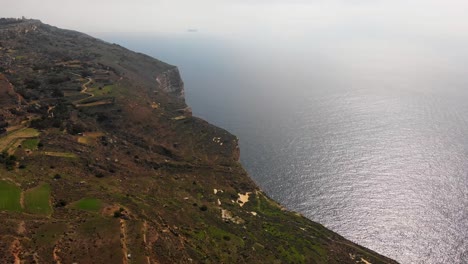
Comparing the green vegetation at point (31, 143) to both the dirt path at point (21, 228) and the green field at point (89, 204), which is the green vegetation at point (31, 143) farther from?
the dirt path at point (21, 228)

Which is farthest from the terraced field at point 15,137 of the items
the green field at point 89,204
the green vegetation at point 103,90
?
the green vegetation at point 103,90

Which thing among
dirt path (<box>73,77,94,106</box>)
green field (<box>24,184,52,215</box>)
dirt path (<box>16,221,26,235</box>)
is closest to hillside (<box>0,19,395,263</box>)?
green field (<box>24,184,52,215</box>)

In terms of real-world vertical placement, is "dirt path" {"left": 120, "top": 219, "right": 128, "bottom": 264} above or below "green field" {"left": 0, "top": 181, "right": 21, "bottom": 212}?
above

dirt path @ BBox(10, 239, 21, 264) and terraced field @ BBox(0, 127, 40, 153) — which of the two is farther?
terraced field @ BBox(0, 127, 40, 153)

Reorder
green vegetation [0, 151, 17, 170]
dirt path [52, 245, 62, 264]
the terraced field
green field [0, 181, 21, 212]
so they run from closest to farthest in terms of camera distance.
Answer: dirt path [52, 245, 62, 264] → green field [0, 181, 21, 212] → green vegetation [0, 151, 17, 170] → the terraced field

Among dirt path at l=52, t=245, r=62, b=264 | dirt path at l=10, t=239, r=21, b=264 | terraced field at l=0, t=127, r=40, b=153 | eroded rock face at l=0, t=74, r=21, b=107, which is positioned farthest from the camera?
eroded rock face at l=0, t=74, r=21, b=107

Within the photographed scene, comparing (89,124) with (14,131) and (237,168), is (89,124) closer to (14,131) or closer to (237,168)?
(14,131)

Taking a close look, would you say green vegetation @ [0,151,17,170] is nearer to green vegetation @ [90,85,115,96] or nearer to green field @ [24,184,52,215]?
green field @ [24,184,52,215]
